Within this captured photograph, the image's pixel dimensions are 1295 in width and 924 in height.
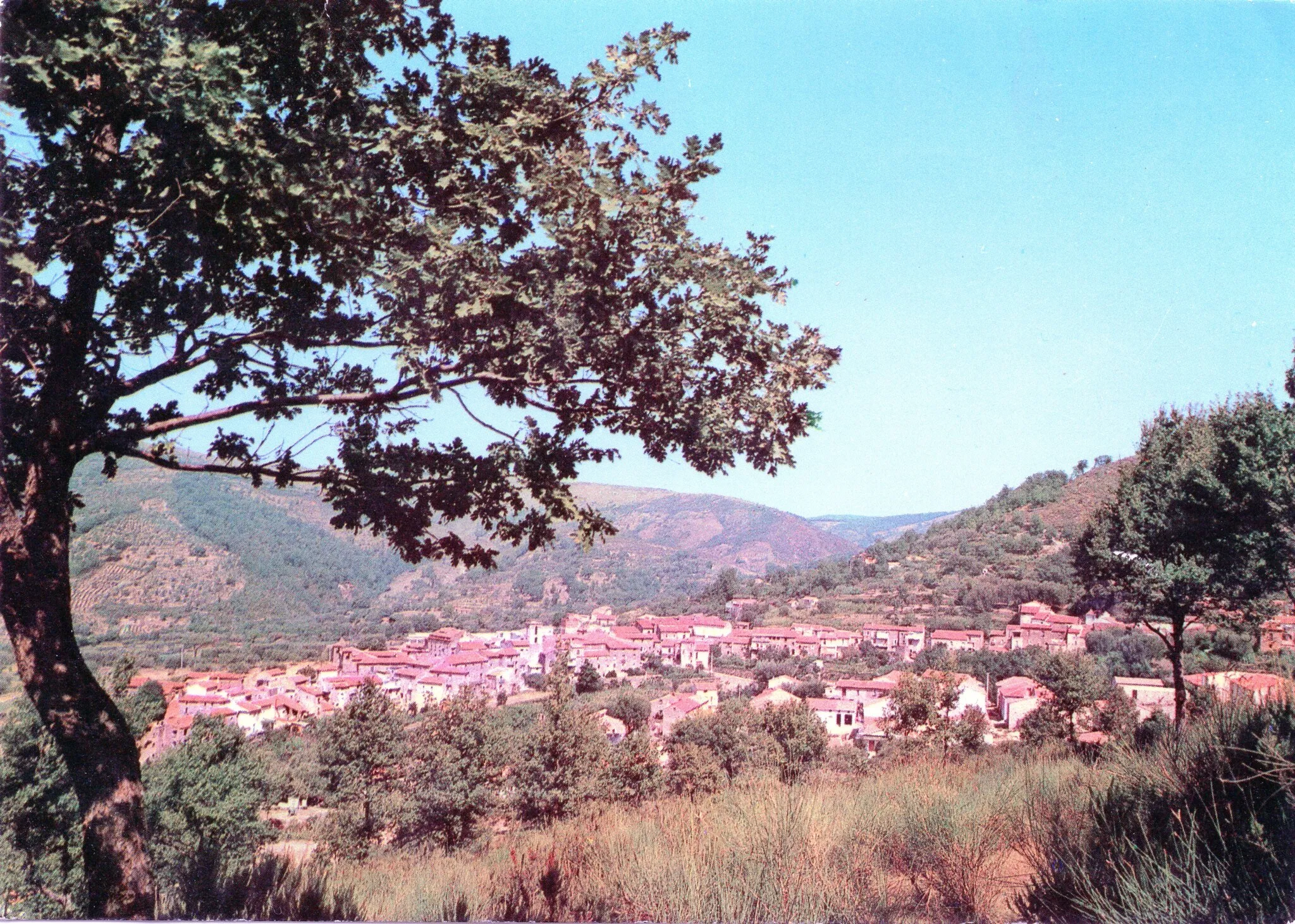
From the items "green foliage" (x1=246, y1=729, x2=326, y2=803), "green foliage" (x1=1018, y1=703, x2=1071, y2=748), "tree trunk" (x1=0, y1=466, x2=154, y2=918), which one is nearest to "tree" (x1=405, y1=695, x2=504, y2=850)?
"green foliage" (x1=246, y1=729, x2=326, y2=803)

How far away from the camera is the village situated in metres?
22.2

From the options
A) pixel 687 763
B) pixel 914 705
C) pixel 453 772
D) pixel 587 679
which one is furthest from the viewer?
pixel 587 679

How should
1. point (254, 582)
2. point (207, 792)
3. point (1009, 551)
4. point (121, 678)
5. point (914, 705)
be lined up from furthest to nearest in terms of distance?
point (1009, 551) → point (914, 705) → point (254, 582) → point (207, 792) → point (121, 678)

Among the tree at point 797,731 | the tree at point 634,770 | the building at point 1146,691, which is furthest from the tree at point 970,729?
the tree at point 634,770

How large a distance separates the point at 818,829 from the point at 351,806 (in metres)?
25.1

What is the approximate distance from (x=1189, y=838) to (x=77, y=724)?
633cm

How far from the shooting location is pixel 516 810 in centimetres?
2647

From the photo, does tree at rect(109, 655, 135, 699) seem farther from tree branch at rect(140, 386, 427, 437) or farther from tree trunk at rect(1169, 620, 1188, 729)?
tree trunk at rect(1169, 620, 1188, 729)

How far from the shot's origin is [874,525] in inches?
3113

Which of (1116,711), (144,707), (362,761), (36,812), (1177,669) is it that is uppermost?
(1177,669)

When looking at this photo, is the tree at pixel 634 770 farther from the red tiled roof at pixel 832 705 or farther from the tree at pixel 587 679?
→ the red tiled roof at pixel 832 705

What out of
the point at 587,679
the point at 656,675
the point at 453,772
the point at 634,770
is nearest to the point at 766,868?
the point at 634,770

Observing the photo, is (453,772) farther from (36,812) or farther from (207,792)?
(36,812)

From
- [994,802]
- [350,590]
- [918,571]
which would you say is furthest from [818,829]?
[918,571]
